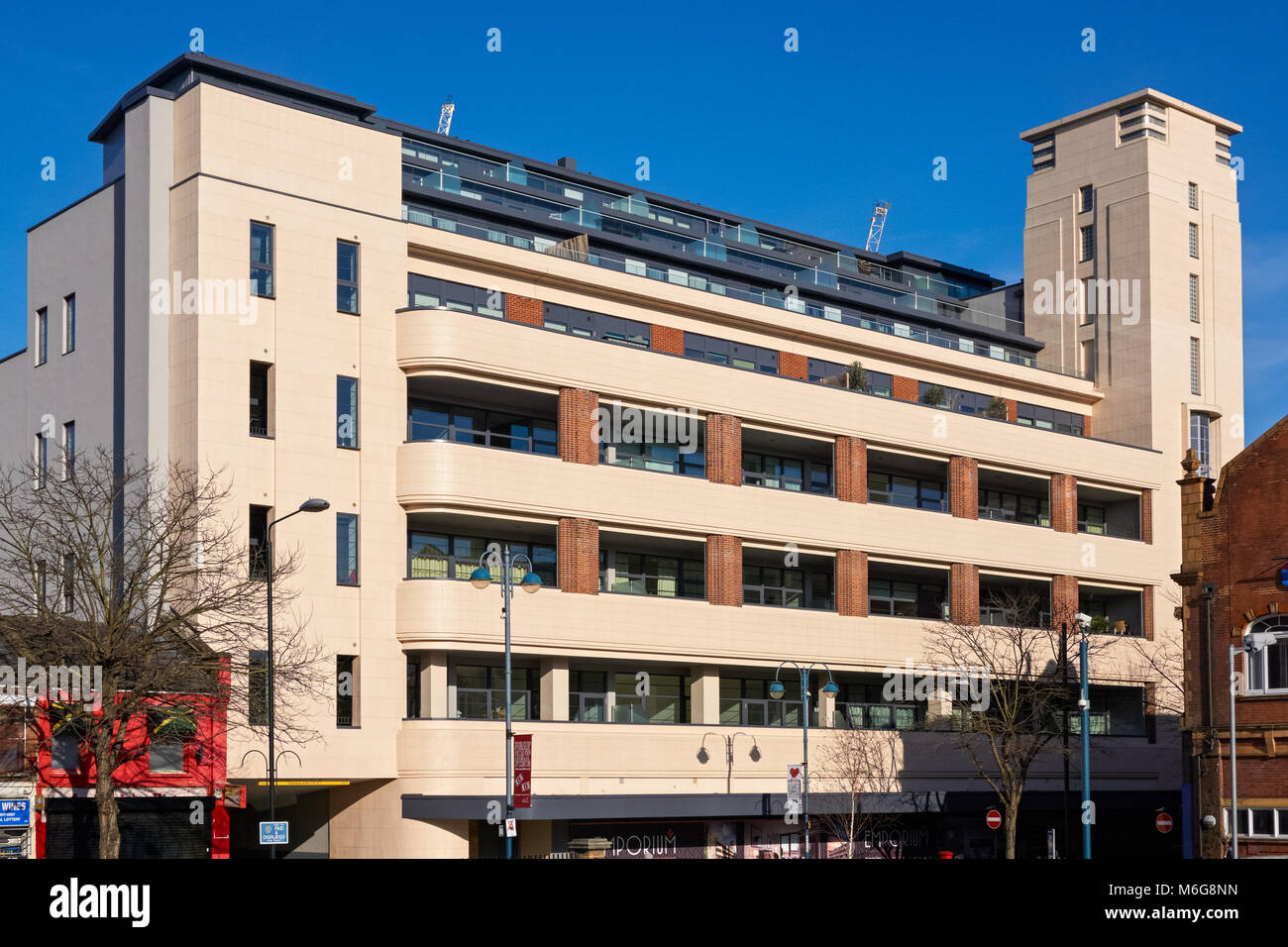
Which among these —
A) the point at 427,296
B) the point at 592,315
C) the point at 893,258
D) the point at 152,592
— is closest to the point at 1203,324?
the point at 893,258

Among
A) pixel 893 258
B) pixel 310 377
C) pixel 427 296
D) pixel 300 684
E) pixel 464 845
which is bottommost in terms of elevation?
pixel 464 845

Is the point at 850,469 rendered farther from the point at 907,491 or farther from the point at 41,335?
Answer: the point at 41,335

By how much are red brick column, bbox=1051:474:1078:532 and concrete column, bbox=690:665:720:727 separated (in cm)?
1953

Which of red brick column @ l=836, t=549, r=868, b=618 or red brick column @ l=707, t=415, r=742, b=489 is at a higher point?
red brick column @ l=707, t=415, r=742, b=489

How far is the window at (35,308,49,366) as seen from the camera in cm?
5516

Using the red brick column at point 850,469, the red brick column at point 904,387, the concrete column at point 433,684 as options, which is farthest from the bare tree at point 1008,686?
the concrete column at point 433,684

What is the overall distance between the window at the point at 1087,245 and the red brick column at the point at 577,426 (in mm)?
33121

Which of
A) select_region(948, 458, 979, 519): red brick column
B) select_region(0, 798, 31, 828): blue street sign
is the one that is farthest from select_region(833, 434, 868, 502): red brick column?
select_region(0, 798, 31, 828): blue street sign

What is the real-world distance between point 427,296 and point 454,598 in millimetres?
11058

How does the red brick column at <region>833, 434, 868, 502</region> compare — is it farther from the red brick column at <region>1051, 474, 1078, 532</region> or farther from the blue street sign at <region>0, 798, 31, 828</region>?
the blue street sign at <region>0, 798, 31, 828</region>

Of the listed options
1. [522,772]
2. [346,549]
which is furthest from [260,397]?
[522,772]
